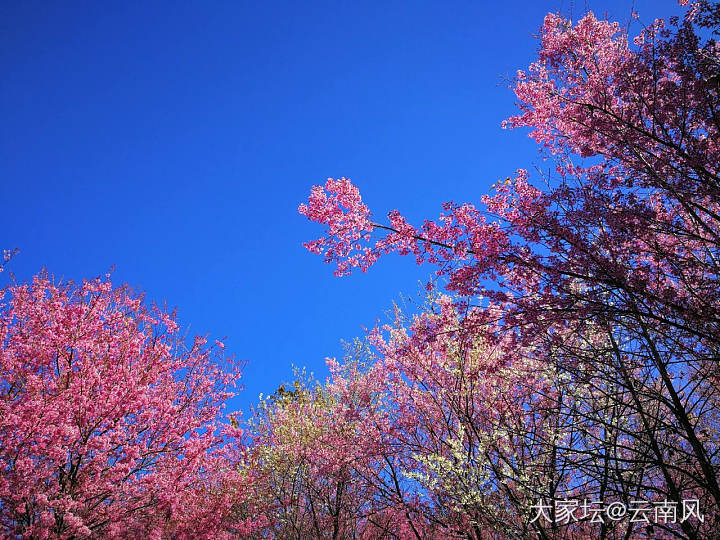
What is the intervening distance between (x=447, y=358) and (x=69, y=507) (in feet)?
23.0

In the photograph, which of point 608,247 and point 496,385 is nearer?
point 608,247

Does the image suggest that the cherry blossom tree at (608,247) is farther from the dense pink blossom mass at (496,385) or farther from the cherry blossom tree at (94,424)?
the cherry blossom tree at (94,424)

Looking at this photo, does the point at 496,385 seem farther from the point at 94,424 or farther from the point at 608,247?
the point at 94,424

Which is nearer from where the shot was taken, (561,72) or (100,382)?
(561,72)

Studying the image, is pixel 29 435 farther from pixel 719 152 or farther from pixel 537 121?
pixel 719 152

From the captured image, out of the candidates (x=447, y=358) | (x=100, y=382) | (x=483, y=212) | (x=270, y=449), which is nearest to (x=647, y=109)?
(x=483, y=212)

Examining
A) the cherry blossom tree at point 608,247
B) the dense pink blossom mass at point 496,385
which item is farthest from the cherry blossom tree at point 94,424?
the cherry blossom tree at point 608,247

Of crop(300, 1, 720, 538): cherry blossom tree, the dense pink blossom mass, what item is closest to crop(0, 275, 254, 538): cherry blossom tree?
the dense pink blossom mass

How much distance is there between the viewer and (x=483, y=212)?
4.66m

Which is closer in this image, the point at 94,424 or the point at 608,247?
the point at 608,247

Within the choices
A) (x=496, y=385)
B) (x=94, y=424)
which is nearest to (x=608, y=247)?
(x=496, y=385)

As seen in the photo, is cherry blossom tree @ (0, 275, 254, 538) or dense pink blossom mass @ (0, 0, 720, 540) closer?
dense pink blossom mass @ (0, 0, 720, 540)

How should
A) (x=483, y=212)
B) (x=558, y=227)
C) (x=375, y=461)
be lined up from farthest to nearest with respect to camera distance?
(x=375, y=461)
(x=483, y=212)
(x=558, y=227)

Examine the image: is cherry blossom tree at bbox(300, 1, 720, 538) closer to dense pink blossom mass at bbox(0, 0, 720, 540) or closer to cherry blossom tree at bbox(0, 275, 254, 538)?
dense pink blossom mass at bbox(0, 0, 720, 540)
